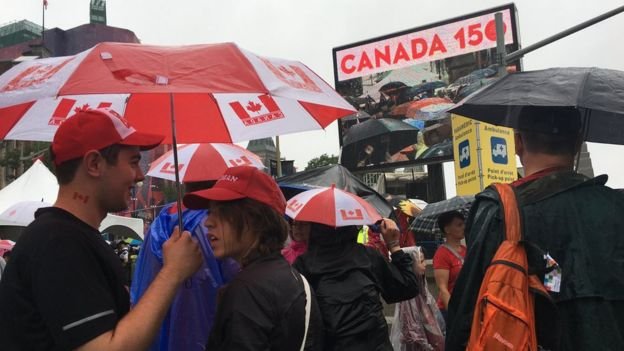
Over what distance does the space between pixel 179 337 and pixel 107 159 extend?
5.12ft

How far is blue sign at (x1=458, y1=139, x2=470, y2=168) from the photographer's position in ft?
40.0

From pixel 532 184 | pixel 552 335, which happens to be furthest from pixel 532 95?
pixel 552 335

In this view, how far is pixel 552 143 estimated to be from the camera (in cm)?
241

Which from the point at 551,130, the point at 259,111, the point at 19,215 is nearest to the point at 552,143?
the point at 551,130

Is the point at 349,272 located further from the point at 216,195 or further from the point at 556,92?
the point at 556,92

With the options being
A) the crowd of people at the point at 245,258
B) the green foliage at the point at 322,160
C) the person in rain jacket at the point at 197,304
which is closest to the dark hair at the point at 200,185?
the person in rain jacket at the point at 197,304

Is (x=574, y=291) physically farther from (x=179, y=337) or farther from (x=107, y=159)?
(x=179, y=337)

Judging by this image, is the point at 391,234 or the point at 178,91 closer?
the point at 178,91

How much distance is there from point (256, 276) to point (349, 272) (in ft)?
5.60

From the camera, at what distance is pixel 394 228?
13.2 feet

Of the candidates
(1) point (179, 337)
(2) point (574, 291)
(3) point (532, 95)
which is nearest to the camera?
(2) point (574, 291)

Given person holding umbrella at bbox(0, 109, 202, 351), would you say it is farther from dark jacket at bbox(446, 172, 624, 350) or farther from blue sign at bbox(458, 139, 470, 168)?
blue sign at bbox(458, 139, 470, 168)

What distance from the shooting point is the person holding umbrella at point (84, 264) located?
5.30 feet

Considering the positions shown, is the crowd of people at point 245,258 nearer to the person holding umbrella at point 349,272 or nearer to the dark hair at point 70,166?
the dark hair at point 70,166
